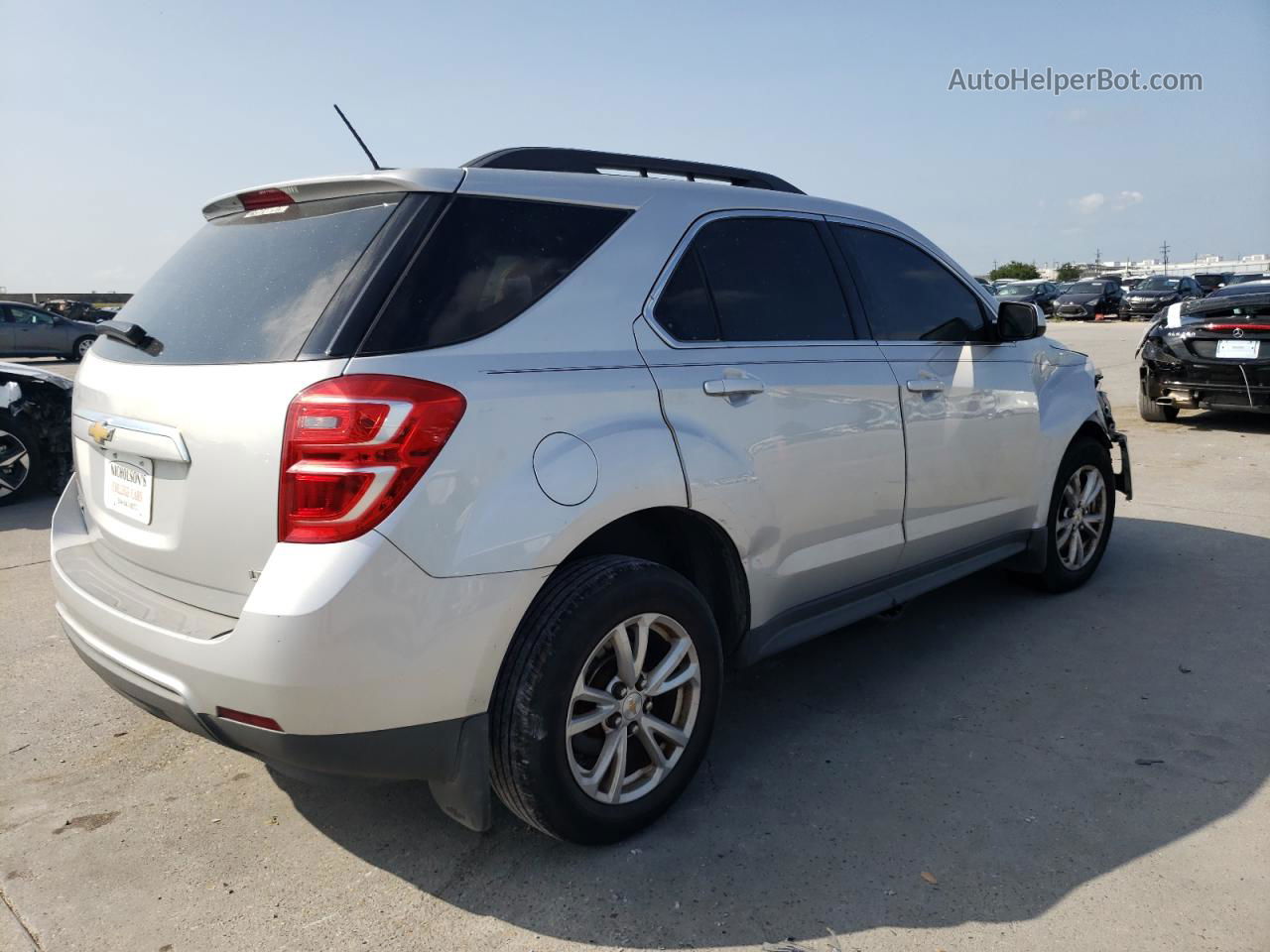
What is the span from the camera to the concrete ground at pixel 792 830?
2.47m

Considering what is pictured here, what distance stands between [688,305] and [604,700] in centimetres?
119

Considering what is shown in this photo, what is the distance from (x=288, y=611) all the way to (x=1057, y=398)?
3761 millimetres

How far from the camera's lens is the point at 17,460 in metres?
7.29

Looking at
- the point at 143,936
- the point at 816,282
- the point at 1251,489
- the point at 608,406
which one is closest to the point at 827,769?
the point at 608,406

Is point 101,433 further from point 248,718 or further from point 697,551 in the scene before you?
point 697,551

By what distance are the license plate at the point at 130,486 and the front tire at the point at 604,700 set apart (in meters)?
1.05

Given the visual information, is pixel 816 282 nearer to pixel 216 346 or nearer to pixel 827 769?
pixel 827 769

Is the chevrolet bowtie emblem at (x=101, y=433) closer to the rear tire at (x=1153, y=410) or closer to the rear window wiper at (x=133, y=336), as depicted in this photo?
the rear window wiper at (x=133, y=336)

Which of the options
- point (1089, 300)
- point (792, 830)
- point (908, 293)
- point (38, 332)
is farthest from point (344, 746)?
point (1089, 300)

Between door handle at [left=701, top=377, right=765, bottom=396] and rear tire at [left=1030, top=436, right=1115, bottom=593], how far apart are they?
2249 millimetres

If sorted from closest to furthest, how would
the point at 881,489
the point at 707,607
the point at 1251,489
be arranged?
the point at 707,607 → the point at 881,489 → the point at 1251,489

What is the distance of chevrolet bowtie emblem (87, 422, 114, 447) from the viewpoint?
109 inches

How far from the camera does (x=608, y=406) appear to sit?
268 cm

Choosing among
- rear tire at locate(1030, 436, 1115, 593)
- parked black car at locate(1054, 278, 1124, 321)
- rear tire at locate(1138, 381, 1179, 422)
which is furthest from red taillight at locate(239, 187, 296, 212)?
parked black car at locate(1054, 278, 1124, 321)
